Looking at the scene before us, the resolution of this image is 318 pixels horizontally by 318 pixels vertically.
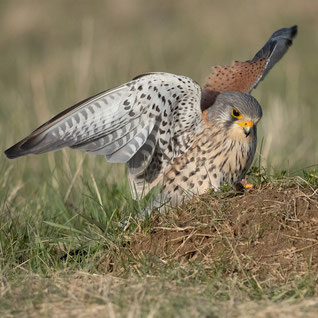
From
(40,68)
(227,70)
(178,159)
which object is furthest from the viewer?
(40,68)

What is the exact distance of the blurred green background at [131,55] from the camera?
845 centimetres

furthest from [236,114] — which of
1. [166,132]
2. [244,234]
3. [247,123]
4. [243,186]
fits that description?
[244,234]

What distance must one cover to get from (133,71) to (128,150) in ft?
22.6

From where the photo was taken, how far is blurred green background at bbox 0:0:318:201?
27.7ft

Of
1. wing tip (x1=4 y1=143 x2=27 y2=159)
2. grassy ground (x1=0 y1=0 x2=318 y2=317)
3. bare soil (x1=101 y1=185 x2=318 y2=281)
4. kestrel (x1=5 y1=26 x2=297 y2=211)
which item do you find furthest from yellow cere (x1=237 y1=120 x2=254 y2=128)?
wing tip (x1=4 y1=143 x2=27 y2=159)

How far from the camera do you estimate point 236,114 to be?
5406mm

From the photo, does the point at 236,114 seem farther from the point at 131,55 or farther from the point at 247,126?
the point at 131,55

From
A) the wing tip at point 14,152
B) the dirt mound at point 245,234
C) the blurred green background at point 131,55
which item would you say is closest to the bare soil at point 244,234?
the dirt mound at point 245,234

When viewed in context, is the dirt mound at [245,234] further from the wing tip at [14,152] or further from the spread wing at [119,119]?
the wing tip at [14,152]

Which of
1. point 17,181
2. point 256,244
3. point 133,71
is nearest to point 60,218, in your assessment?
point 17,181

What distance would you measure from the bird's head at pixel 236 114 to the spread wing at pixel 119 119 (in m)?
0.25

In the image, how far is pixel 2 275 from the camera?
433cm

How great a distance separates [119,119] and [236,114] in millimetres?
896

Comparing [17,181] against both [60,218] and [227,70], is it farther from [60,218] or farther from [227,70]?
[227,70]
